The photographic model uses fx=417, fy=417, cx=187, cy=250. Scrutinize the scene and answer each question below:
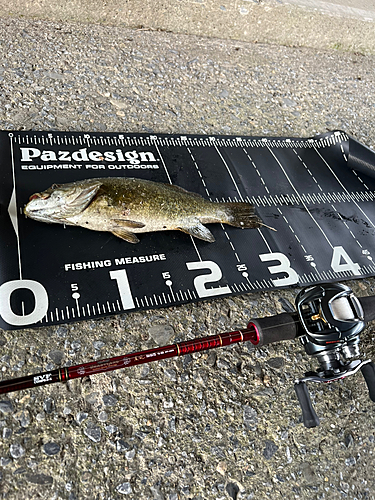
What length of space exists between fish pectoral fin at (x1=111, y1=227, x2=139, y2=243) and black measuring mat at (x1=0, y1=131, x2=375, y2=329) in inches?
1.1

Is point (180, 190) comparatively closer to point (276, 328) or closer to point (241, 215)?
point (241, 215)

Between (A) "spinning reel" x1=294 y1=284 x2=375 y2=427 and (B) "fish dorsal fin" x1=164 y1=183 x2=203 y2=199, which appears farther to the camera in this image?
(B) "fish dorsal fin" x1=164 y1=183 x2=203 y2=199

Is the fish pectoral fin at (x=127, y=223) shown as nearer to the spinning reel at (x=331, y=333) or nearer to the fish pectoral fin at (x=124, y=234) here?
the fish pectoral fin at (x=124, y=234)

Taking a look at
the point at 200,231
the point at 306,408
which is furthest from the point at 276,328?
the point at 200,231

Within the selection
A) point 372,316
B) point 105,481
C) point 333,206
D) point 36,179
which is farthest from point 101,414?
point 333,206

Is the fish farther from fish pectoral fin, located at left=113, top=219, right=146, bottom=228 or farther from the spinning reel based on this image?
the spinning reel

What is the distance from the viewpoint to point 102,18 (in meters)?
4.18

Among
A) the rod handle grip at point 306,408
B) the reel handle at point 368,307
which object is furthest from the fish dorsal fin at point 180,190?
the rod handle grip at point 306,408

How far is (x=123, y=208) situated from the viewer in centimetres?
226

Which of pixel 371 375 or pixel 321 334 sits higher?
pixel 321 334

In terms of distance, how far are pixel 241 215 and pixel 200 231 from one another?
33 centimetres

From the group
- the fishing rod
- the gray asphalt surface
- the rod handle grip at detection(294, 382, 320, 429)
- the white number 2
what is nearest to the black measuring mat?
the white number 2

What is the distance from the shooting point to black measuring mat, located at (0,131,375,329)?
2.06 metres

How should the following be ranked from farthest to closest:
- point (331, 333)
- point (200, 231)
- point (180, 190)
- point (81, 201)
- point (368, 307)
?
1. point (180, 190)
2. point (200, 231)
3. point (81, 201)
4. point (368, 307)
5. point (331, 333)
